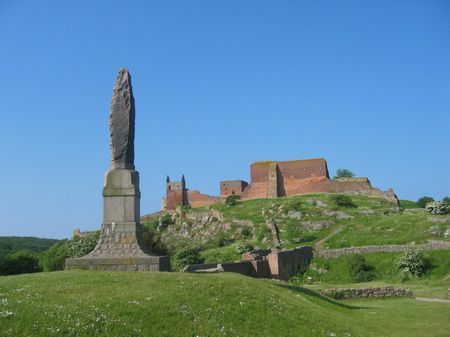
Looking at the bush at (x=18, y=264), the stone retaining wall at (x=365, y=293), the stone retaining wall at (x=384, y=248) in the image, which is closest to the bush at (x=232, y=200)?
the bush at (x=18, y=264)

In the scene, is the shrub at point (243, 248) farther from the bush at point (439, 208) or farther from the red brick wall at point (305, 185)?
the red brick wall at point (305, 185)

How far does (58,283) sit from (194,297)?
3243 millimetres

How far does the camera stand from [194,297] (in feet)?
37.1

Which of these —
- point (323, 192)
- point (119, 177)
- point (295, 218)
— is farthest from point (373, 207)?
point (119, 177)

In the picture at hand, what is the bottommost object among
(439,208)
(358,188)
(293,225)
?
(293,225)

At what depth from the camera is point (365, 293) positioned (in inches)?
935

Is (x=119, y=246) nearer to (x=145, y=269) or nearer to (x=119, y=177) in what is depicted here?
(x=145, y=269)

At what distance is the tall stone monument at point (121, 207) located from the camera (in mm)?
14852

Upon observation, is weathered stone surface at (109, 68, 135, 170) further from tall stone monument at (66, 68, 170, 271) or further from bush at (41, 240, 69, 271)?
bush at (41, 240, 69, 271)

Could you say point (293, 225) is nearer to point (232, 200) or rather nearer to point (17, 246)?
point (232, 200)

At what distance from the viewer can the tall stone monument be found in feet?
48.7

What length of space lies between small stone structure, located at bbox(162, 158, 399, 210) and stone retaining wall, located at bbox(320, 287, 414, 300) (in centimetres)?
5698

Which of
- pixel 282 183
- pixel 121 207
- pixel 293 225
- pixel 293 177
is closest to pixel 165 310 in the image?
pixel 121 207

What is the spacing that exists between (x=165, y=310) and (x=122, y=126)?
24.8ft
